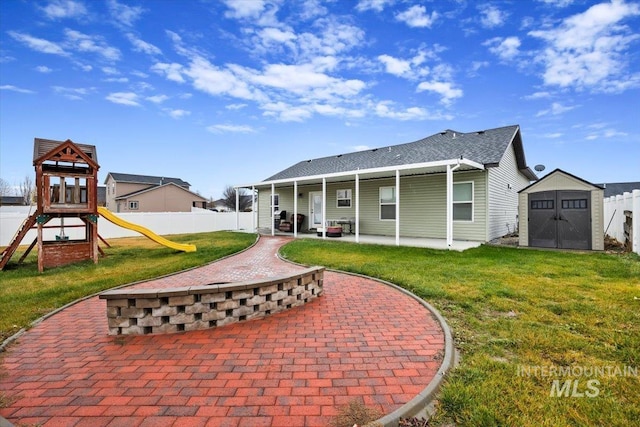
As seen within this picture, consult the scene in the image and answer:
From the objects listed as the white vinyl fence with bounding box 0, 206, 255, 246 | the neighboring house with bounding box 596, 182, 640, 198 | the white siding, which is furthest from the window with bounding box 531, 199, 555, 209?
the neighboring house with bounding box 596, 182, 640, 198

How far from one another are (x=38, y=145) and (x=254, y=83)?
8650 millimetres

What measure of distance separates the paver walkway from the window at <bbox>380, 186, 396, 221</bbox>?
30.9ft

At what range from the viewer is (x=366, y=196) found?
1455 centimetres

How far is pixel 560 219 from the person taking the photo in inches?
392

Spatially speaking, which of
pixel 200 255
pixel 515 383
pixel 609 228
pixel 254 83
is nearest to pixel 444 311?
pixel 515 383

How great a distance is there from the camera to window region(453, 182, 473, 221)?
37.4 feet

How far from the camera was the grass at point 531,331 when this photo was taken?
2172 mm

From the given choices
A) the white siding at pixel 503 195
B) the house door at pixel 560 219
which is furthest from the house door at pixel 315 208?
the house door at pixel 560 219

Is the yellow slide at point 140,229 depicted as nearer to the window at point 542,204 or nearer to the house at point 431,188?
the house at point 431,188

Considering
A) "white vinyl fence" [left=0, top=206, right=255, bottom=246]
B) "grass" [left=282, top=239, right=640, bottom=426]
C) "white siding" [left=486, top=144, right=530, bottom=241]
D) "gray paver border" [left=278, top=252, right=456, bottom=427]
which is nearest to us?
"gray paver border" [left=278, top=252, right=456, bottom=427]

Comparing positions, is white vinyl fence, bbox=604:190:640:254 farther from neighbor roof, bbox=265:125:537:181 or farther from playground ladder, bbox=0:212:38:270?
playground ladder, bbox=0:212:38:270

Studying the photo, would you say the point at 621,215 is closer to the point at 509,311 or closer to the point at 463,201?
the point at 463,201

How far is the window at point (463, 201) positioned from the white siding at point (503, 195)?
0.64 meters

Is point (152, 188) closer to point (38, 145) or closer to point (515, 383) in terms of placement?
point (38, 145)
